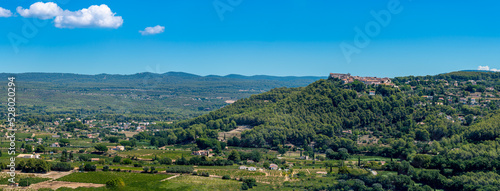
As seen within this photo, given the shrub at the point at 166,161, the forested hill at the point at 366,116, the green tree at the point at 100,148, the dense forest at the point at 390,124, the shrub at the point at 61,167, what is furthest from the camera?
the forested hill at the point at 366,116

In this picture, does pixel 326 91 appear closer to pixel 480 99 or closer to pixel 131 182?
pixel 480 99

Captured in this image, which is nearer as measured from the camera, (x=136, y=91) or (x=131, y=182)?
(x=131, y=182)

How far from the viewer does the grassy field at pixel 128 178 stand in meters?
44.1

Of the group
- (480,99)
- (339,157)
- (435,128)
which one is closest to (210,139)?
(339,157)

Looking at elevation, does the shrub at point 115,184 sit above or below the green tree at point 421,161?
below

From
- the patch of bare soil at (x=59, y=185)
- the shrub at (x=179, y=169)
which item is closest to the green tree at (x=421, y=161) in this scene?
the shrub at (x=179, y=169)

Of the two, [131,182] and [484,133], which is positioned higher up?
[484,133]

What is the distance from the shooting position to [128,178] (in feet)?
153

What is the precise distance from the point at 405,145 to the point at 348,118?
14.8 metres

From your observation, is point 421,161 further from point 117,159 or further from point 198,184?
point 117,159

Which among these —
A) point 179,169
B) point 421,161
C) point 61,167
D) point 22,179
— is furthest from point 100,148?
point 421,161

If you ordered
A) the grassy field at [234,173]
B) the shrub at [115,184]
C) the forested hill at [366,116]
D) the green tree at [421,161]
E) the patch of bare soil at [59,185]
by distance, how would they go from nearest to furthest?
the patch of bare soil at [59,185], the shrub at [115,184], the grassy field at [234,173], the green tree at [421,161], the forested hill at [366,116]

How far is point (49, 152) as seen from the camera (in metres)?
62.3

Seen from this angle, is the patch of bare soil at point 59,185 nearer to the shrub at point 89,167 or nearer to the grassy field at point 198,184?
the shrub at point 89,167
